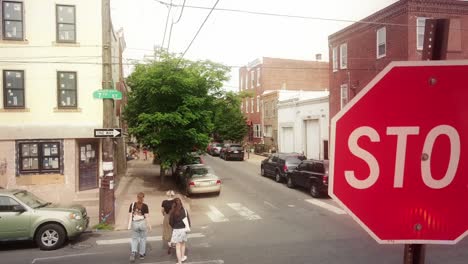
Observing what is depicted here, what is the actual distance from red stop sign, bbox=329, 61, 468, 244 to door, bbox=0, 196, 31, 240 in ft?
36.6

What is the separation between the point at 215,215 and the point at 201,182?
13.0ft

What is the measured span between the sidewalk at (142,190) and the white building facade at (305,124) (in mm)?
12199

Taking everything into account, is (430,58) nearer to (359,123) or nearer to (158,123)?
(359,123)

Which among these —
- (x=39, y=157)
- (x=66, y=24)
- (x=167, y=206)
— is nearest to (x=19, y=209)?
(x=167, y=206)

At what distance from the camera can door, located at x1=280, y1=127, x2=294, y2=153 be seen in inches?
1467

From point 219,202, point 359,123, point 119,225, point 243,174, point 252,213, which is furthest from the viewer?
point 243,174

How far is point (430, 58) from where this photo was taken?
1.97m

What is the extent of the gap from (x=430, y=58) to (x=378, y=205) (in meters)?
0.77

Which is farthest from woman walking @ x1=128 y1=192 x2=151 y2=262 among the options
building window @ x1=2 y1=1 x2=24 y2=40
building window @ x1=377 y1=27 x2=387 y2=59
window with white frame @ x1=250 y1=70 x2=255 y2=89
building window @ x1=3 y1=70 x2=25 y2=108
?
window with white frame @ x1=250 y1=70 x2=255 y2=89

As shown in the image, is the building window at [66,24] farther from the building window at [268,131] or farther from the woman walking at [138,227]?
the building window at [268,131]

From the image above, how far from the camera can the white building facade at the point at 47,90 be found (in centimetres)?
1838

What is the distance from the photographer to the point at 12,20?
1839 centimetres

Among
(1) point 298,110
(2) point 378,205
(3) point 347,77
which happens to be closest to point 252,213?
(2) point 378,205

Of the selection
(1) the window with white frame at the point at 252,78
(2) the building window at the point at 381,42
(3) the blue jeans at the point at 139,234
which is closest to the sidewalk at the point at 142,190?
(3) the blue jeans at the point at 139,234
